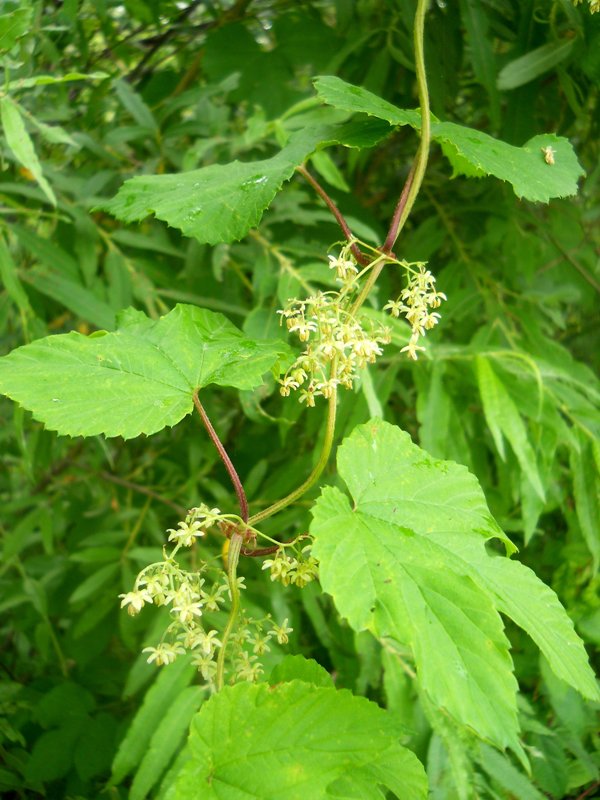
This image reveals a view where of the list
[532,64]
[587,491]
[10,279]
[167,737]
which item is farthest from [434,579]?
[532,64]

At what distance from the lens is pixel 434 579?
18.4 inches

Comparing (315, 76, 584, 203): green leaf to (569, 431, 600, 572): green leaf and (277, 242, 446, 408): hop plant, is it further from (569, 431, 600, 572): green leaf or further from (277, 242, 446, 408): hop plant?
(569, 431, 600, 572): green leaf

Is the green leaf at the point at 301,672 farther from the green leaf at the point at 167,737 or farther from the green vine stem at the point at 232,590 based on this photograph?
the green leaf at the point at 167,737

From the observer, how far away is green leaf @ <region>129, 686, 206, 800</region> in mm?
818

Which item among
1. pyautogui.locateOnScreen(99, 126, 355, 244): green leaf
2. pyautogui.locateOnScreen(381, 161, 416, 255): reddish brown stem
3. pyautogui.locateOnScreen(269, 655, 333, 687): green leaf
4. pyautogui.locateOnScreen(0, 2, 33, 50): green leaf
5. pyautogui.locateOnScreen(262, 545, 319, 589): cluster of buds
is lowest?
A: pyautogui.locateOnScreen(269, 655, 333, 687): green leaf

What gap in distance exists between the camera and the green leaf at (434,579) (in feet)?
1.42

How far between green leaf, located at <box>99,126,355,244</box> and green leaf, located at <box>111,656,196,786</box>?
0.52 meters

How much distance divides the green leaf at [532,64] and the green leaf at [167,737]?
88 cm

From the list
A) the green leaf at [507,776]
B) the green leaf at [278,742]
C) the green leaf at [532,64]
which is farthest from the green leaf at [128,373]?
the green leaf at [532,64]

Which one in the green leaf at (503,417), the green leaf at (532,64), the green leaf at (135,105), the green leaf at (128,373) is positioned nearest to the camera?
the green leaf at (128,373)

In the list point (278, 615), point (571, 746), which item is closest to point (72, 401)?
point (278, 615)

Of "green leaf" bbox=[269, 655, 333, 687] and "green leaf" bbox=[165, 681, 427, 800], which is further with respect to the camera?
"green leaf" bbox=[269, 655, 333, 687]

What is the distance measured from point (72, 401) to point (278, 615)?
2.16 ft

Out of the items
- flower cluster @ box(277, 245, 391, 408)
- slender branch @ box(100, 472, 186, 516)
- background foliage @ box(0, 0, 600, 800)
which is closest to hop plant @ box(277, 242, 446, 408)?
flower cluster @ box(277, 245, 391, 408)
